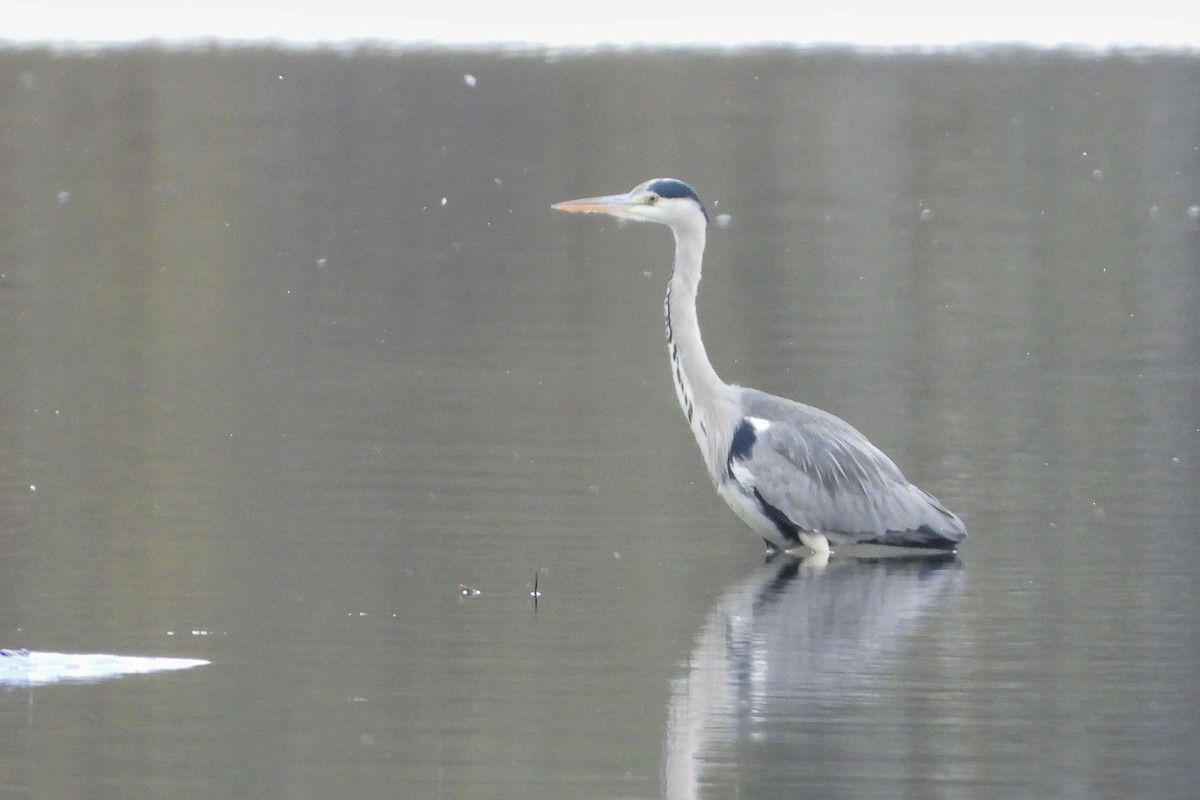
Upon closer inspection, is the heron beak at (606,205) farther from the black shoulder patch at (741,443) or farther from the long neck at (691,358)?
the black shoulder patch at (741,443)

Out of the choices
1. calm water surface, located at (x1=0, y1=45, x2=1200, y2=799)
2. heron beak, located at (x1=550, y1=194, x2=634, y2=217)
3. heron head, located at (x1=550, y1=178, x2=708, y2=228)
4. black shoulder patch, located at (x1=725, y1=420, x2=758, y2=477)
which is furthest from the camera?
heron head, located at (x1=550, y1=178, x2=708, y2=228)

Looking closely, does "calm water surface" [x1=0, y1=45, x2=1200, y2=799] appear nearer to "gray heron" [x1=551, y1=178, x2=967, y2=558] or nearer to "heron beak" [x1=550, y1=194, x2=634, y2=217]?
"gray heron" [x1=551, y1=178, x2=967, y2=558]

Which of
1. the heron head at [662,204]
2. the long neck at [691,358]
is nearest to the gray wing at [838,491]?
the long neck at [691,358]

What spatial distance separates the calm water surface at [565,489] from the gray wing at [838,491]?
0.83 ft

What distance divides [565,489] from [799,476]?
49.6 inches

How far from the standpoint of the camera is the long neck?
1086cm

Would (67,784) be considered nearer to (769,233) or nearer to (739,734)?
(739,734)

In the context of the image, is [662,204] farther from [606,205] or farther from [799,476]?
[799,476]

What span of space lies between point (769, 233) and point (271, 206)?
4977mm

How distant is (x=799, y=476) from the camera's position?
→ 10.5 m

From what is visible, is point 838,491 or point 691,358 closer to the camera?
point 838,491

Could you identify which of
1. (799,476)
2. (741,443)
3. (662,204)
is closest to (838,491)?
(799,476)

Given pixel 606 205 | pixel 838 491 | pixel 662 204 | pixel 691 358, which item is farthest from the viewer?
pixel 662 204

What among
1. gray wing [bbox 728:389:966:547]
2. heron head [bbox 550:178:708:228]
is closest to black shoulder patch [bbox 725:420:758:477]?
gray wing [bbox 728:389:966:547]
